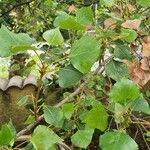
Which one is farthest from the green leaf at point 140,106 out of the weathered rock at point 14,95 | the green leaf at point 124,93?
the weathered rock at point 14,95

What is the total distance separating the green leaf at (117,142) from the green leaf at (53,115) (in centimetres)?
18

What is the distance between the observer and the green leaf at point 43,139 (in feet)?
2.67

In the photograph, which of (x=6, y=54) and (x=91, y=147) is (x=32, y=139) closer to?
(x=6, y=54)

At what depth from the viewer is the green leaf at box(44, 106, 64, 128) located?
1022 millimetres

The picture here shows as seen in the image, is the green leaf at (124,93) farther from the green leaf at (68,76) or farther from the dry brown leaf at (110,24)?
the dry brown leaf at (110,24)

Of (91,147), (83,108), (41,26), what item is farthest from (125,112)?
(41,26)

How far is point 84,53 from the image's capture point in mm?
915

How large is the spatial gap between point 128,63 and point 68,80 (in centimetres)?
26

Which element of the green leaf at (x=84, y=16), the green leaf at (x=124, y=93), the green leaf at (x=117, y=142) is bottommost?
the green leaf at (x=117, y=142)

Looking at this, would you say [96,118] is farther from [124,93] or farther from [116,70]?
[116,70]

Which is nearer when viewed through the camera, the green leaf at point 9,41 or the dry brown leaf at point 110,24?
the green leaf at point 9,41

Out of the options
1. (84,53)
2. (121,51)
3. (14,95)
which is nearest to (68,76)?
(84,53)

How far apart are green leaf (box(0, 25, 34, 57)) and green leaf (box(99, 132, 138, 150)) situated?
26cm

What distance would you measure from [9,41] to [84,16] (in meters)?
0.25
